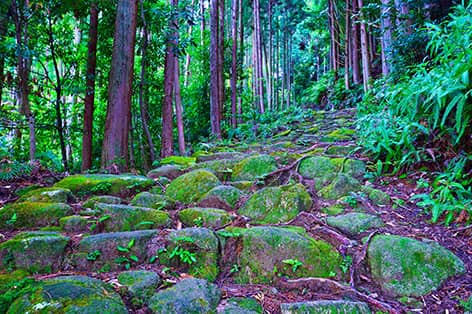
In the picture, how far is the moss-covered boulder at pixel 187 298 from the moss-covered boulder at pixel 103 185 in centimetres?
197

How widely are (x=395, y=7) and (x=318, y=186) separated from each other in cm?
536

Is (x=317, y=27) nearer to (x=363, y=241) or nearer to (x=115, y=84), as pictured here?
(x=115, y=84)

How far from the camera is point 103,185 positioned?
3.54 meters

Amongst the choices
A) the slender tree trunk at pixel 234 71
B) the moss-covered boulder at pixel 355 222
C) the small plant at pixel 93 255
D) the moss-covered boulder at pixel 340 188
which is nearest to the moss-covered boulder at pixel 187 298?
the small plant at pixel 93 255

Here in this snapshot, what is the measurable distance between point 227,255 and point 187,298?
23.6 inches

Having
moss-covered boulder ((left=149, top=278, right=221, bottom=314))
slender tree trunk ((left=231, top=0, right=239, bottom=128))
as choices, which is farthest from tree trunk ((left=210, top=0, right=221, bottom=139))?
moss-covered boulder ((left=149, top=278, right=221, bottom=314))

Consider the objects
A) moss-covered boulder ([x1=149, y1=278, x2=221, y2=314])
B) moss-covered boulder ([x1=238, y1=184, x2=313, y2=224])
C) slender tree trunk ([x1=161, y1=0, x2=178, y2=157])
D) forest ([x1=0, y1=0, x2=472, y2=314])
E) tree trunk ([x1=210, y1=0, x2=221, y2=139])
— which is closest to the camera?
moss-covered boulder ([x1=149, y1=278, x2=221, y2=314])

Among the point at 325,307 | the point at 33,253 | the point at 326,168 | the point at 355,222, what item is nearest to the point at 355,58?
the point at 326,168

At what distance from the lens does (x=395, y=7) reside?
6.67 metres

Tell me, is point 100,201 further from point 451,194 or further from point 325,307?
point 451,194

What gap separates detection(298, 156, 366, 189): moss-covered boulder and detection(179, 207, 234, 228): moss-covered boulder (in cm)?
133

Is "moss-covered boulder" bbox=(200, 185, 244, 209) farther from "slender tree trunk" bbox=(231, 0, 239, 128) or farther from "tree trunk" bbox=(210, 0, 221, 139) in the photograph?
"slender tree trunk" bbox=(231, 0, 239, 128)

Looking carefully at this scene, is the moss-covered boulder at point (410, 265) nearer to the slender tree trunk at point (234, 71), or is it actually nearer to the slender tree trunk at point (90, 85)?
the slender tree trunk at point (90, 85)

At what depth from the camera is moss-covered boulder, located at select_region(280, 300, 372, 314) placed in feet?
5.75
